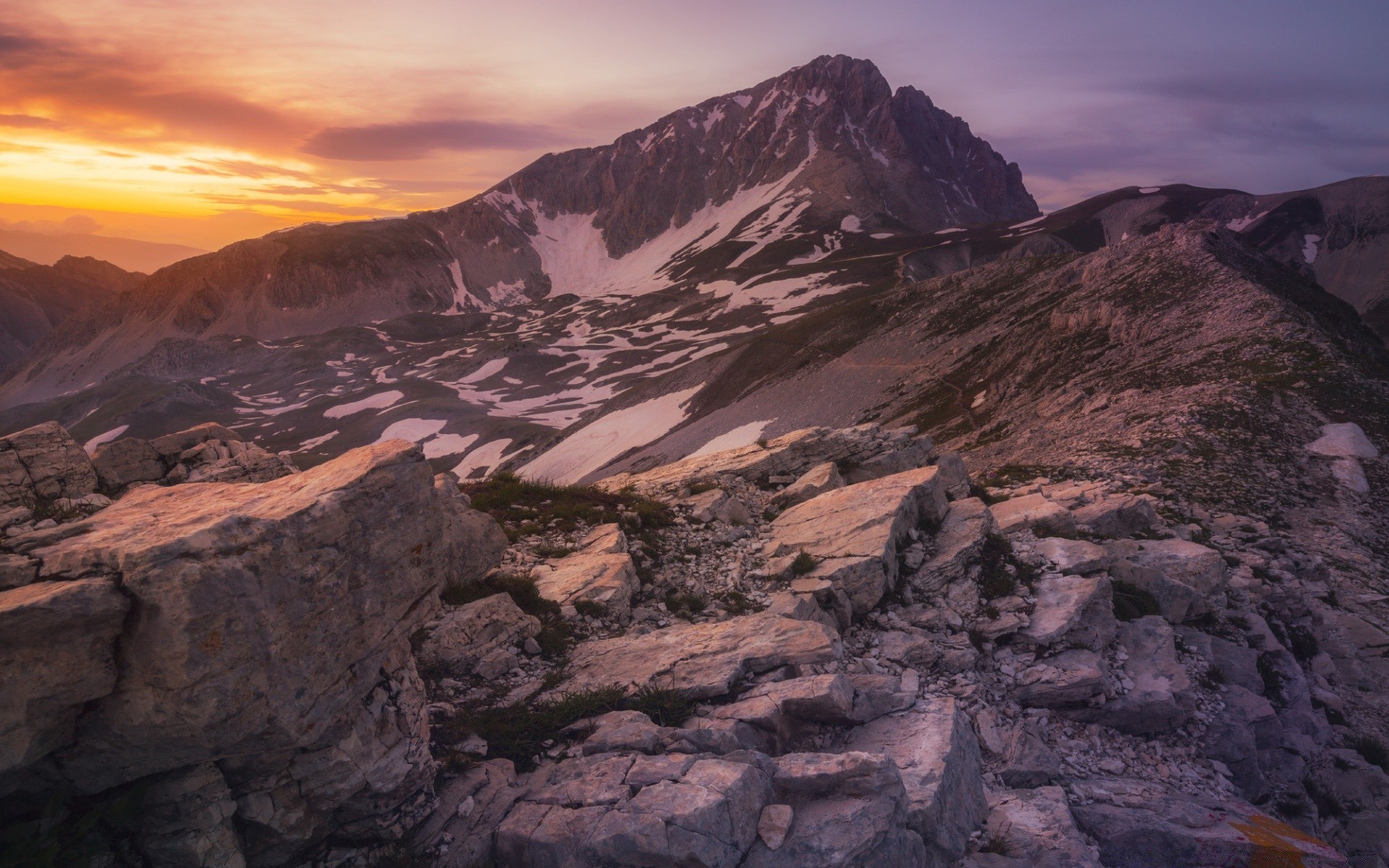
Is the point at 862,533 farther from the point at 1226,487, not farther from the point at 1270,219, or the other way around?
the point at 1270,219

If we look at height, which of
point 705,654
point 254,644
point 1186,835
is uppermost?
point 254,644

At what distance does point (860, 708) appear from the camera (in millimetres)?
9992

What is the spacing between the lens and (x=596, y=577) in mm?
13906

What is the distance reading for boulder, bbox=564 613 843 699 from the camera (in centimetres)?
1034

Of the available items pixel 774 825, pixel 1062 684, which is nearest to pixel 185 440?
pixel 774 825

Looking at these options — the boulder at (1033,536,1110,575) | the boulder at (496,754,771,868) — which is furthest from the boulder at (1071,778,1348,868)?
the boulder at (496,754,771,868)

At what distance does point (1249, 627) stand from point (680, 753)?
1403 cm

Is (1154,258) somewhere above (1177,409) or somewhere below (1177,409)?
above

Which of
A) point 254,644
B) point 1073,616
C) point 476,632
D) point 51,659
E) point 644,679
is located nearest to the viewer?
point 51,659

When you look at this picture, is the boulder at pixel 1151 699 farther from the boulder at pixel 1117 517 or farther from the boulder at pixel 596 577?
the boulder at pixel 596 577

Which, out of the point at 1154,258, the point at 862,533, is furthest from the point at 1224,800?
the point at 1154,258

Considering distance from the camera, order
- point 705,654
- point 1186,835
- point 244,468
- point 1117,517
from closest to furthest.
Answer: point 1186,835, point 705,654, point 244,468, point 1117,517

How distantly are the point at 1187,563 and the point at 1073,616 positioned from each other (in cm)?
484

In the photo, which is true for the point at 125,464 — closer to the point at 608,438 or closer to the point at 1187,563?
the point at 1187,563
